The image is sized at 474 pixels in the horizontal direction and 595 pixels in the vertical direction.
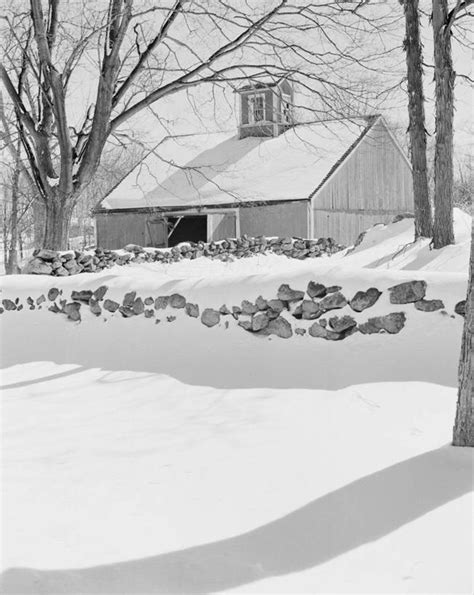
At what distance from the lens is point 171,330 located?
22.4 feet

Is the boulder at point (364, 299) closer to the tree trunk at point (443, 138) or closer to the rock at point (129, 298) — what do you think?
the rock at point (129, 298)

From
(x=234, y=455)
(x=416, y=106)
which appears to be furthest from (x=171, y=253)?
(x=234, y=455)

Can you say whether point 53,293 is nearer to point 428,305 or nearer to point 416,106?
point 428,305

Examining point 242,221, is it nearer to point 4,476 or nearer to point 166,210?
point 166,210

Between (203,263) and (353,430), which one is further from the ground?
(203,263)

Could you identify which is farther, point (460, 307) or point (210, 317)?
point (210, 317)

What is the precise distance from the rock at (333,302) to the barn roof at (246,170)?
16021mm

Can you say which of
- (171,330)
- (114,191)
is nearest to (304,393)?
(171,330)

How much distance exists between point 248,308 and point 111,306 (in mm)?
1890

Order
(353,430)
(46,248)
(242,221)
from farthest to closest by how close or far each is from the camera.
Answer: (242,221)
(46,248)
(353,430)

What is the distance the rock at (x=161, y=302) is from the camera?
691 cm

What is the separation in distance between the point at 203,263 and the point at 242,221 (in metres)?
5.64

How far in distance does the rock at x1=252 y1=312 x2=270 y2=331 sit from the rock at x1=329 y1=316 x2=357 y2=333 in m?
0.69

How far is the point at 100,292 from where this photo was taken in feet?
24.3
